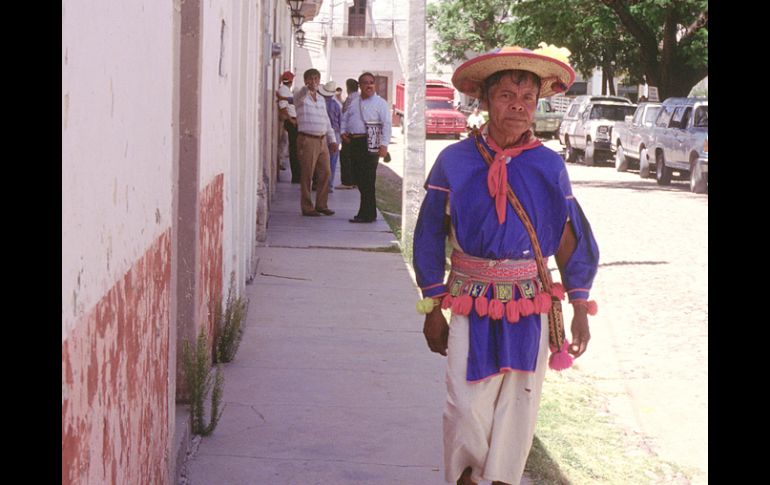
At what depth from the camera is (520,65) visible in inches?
181

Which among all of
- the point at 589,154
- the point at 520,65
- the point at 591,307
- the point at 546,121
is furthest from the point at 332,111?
the point at 546,121

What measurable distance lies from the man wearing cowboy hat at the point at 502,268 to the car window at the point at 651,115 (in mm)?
23635

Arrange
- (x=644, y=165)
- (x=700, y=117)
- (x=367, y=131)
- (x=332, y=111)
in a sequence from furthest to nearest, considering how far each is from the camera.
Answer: (x=644, y=165) < (x=700, y=117) < (x=332, y=111) < (x=367, y=131)

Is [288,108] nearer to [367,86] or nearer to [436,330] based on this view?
[367,86]

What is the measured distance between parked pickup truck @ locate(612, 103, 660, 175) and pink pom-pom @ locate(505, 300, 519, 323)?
23963 millimetres

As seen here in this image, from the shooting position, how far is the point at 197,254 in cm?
613

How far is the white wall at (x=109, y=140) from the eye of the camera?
8.25ft

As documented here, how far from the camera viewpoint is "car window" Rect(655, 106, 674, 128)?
2631 cm

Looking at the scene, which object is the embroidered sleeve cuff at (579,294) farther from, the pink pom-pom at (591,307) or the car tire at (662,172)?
the car tire at (662,172)

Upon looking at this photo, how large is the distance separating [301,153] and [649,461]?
10037mm

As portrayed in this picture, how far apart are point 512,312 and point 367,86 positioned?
36.4 feet

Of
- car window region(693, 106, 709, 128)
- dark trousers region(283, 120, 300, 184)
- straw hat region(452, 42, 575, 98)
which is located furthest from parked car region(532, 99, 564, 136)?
straw hat region(452, 42, 575, 98)
